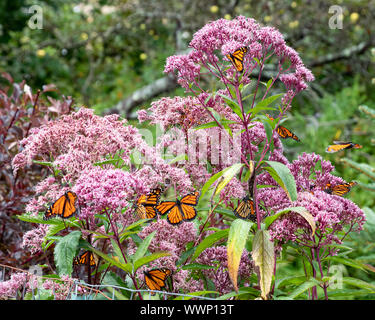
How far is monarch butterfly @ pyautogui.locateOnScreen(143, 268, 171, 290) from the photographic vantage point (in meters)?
1.46

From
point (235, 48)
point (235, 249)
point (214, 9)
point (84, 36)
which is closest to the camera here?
point (235, 249)

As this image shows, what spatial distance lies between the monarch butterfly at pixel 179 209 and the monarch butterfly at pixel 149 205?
0.12 feet

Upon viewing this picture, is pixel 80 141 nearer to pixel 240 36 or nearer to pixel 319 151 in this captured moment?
pixel 240 36

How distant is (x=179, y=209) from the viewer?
5.21 feet

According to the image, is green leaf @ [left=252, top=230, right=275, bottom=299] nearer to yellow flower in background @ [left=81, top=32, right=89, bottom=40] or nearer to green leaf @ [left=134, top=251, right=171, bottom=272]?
green leaf @ [left=134, top=251, right=171, bottom=272]

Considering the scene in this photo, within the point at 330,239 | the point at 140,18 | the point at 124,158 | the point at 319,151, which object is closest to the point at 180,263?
the point at 124,158

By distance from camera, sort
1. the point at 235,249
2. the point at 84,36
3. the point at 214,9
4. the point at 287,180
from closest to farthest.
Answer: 1. the point at 235,249
2. the point at 287,180
3. the point at 214,9
4. the point at 84,36

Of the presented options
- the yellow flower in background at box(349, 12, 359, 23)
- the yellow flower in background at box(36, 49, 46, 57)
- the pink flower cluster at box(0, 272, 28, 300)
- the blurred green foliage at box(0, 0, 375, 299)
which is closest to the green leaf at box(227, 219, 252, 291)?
the pink flower cluster at box(0, 272, 28, 300)

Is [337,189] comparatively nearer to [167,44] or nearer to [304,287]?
[304,287]

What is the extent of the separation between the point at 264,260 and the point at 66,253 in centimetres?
68

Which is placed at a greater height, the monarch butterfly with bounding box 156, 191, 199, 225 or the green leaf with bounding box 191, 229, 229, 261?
the monarch butterfly with bounding box 156, 191, 199, 225

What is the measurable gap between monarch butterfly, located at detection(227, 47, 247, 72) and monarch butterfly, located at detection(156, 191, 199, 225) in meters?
0.55

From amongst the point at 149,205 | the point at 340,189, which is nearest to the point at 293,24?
the point at 340,189
